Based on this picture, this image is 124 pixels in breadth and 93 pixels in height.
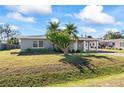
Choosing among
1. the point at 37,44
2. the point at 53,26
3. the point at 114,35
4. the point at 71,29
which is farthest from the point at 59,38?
the point at 114,35

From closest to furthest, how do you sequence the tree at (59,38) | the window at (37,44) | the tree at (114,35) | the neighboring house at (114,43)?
the tree at (59,38), the window at (37,44), the neighboring house at (114,43), the tree at (114,35)

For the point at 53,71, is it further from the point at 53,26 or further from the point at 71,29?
the point at 53,26

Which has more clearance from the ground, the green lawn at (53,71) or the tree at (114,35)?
the tree at (114,35)

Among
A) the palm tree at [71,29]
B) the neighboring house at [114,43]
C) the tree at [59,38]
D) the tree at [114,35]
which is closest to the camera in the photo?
the tree at [59,38]

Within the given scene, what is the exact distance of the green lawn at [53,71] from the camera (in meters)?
13.4

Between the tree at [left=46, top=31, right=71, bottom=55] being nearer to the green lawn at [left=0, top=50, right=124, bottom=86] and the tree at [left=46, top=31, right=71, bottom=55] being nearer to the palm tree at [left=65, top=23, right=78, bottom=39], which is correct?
the palm tree at [left=65, top=23, right=78, bottom=39]

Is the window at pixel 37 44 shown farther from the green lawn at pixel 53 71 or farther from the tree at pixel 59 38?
the green lawn at pixel 53 71

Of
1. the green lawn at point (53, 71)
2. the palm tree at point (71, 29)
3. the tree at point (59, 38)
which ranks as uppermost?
the palm tree at point (71, 29)

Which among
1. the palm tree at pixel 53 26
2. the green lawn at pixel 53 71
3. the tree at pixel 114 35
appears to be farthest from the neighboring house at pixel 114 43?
the green lawn at pixel 53 71

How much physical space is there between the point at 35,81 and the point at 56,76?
1559mm

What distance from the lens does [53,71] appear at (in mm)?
14984

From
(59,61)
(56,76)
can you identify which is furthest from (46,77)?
(59,61)

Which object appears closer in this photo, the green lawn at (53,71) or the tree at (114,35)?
the green lawn at (53,71)

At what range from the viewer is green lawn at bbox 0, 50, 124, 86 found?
44.1 ft
